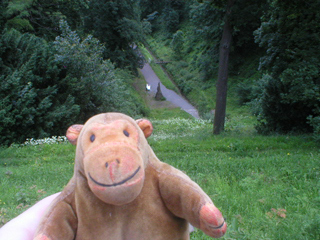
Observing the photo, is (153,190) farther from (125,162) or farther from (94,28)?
(94,28)

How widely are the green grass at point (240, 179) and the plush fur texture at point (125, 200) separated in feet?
6.11

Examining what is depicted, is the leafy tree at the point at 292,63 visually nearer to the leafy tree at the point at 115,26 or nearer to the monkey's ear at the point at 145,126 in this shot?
the monkey's ear at the point at 145,126

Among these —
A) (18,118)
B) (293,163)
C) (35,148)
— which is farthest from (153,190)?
(18,118)

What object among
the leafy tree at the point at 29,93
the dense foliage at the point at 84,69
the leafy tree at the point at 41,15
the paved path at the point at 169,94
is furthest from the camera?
the paved path at the point at 169,94

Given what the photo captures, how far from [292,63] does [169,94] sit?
23.9 meters

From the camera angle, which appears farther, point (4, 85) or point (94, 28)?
point (94, 28)

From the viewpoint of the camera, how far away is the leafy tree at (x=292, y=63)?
9.05 meters

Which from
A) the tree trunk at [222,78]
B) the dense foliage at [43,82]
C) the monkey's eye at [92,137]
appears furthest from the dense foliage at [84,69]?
the monkey's eye at [92,137]

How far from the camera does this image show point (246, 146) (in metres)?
8.70

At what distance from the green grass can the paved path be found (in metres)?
17.7

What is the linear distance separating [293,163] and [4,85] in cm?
944

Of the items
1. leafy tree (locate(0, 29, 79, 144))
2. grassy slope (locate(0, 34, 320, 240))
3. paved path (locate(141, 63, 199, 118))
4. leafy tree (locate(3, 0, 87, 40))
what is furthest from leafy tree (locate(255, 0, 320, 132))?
paved path (locate(141, 63, 199, 118))

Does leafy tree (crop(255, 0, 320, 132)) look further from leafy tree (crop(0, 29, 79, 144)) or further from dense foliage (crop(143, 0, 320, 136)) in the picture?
leafy tree (crop(0, 29, 79, 144))

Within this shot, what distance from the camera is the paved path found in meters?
28.8
